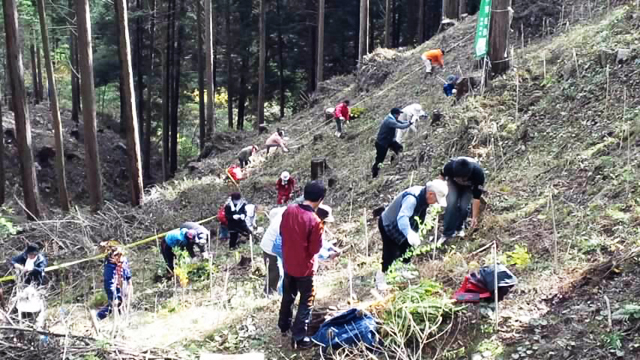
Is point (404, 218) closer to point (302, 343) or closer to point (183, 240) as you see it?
point (302, 343)

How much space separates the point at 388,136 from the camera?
38.7 feet

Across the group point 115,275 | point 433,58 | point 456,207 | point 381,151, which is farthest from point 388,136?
point 115,275

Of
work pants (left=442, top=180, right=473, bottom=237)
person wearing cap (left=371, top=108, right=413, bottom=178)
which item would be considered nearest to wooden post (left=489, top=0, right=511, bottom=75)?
person wearing cap (left=371, top=108, right=413, bottom=178)

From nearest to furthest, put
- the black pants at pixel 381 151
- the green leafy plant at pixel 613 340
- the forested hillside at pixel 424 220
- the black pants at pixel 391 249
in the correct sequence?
the green leafy plant at pixel 613 340, the forested hillside at pixel 424 220, the black pants at pixel 391 249, the black pants at pixel 381 151

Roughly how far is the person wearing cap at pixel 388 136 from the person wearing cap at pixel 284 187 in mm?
2159

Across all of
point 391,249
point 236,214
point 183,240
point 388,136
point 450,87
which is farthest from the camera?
point 450,87

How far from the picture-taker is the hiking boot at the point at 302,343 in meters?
6.04

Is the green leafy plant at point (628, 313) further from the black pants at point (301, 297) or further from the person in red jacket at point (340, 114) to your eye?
the person in red jacket at point (340, 114)

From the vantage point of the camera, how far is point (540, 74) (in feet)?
36.3

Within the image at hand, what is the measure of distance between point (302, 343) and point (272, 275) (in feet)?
7.51

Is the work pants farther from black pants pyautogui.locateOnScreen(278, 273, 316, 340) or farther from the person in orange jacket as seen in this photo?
the person in orange jacket

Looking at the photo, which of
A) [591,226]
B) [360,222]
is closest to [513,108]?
[360,222]

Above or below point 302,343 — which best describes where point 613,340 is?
above

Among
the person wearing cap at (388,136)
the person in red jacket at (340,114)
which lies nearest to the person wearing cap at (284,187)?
the person wearing cap at (388,136)
